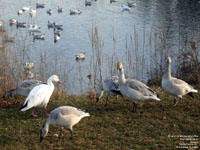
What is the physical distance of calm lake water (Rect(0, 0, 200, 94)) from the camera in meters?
15.5

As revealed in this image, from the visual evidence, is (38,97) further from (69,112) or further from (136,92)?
(136,92)

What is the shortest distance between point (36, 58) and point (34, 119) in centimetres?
1009

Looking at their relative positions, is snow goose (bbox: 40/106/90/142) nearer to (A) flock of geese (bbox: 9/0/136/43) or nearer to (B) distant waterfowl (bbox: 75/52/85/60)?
(B) distant waterfowl (bbox: 75/52/85/60)

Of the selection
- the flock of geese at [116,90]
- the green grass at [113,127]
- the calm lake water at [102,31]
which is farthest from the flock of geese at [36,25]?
the green grass at [113,127]

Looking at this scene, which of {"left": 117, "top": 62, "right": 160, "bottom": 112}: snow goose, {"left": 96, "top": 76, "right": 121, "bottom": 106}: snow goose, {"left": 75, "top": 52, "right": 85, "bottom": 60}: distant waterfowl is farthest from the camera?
{"left": 75, "top": 52, "right": 85, "bottom": 60}: distant waterfowl

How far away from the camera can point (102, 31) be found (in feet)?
77.0

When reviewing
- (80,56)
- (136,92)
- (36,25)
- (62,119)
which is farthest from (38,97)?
(36,25)

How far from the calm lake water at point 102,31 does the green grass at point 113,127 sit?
3570 millimetres

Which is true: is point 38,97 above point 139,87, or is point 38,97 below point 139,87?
below

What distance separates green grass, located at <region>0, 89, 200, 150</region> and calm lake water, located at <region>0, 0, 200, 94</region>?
3570mm

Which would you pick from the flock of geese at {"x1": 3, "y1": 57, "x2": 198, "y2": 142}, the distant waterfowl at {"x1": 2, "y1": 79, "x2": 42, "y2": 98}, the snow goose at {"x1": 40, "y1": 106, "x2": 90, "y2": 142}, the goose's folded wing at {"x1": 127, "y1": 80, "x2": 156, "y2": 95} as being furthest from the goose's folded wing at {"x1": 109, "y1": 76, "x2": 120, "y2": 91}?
the snow goose at {"x1": 40, "y1": 106, "x2": 90, "y2": 142}

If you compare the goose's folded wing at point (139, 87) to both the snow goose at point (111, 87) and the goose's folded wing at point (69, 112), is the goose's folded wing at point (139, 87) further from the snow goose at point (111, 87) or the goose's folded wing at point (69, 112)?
the goose's folded wing at point (69, 112)

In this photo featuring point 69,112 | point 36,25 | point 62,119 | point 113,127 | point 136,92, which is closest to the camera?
point 62,119

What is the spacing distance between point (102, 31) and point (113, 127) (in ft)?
53.9
